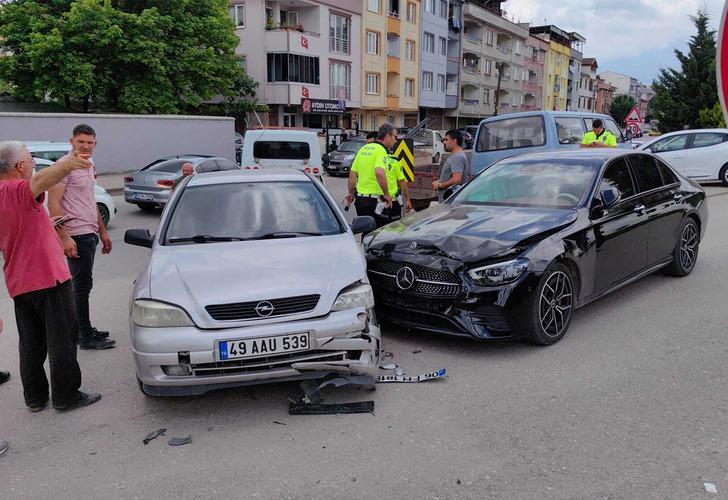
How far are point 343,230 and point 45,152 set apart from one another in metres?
10.0

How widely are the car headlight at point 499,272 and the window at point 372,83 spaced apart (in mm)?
40396

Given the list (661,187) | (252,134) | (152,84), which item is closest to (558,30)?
(152,84)

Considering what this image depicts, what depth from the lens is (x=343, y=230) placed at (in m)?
5.06

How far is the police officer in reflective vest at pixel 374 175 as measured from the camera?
7703 mm

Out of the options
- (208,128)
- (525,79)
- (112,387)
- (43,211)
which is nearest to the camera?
(43,211)

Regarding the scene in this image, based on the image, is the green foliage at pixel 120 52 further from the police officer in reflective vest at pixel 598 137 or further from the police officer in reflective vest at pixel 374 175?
the police officer in reflective vest at pixel 374 175

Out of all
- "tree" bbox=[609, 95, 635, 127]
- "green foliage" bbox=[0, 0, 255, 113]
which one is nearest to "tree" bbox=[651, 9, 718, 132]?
"green foliage" bbox=[0, 0, 255, 113]

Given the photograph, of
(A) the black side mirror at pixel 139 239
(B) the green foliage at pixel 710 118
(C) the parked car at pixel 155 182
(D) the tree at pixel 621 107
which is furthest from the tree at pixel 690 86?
(D) the tree at pixel 621 107

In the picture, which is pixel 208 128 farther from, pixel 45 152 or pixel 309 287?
pixel 309 287

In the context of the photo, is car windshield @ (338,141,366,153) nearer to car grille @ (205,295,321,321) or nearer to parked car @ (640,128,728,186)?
parked car @ (640,128,728,186)

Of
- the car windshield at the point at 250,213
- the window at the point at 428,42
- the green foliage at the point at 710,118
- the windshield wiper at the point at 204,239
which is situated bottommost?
the windshield wiper at the point at 204,239

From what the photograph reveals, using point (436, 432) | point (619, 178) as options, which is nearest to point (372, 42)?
point (619, 178)

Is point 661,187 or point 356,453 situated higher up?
point 661,187

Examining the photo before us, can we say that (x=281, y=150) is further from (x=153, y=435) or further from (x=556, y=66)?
(x=556, y=66)
